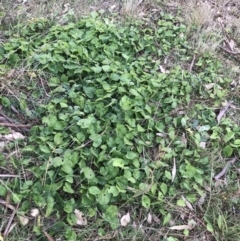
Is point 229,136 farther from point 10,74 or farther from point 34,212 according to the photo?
point 10,74

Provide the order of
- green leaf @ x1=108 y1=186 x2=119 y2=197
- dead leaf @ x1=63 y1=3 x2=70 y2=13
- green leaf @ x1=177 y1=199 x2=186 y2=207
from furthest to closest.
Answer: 1. dead leaf @ x1=63 y1=3 x2=70 y2=13
2. green leaf @ x1=177 y1=199 x2=186 y2=207
3. green leaf @ x1=108 y1=186 x2=119 y2=197

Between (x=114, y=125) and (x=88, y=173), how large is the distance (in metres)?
0.44

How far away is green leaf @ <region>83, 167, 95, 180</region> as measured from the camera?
2166 millimetres

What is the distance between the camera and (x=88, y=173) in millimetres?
2178

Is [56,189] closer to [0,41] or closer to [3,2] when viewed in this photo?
[0,41]

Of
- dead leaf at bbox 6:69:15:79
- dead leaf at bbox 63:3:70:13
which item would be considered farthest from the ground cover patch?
dead leaf at bbox 63:3:70:13

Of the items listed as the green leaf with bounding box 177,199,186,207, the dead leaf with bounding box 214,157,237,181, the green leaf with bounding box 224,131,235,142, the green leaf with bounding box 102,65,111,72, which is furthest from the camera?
the green leaf with bounding box 102,65,111,72

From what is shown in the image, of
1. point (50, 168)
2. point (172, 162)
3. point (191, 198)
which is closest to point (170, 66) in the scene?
point (172, 162)

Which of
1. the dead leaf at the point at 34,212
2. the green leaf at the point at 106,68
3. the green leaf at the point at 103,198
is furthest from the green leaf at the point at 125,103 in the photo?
the dead leaf at the point at 34,212

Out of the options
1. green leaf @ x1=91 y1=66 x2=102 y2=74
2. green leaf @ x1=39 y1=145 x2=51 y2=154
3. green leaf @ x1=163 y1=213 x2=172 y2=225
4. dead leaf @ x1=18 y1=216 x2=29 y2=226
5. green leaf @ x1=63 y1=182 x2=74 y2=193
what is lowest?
dead leaf @ x1=18 y1=216 x2=29 y2=226

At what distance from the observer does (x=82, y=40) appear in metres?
2.95

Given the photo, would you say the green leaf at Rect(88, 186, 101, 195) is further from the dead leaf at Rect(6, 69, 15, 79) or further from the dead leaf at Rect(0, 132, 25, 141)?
the dead leaf at Rect(6, 69, 15, 79)

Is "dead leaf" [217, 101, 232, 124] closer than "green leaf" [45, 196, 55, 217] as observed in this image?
No

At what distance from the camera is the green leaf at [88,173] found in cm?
217
